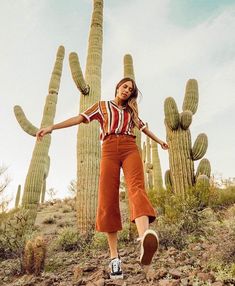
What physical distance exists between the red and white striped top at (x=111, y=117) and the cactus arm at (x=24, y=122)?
6.56 m

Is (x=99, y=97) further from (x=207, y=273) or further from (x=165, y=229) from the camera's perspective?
(x=207, y=273)

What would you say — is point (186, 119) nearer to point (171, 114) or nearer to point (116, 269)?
point (171, 114)

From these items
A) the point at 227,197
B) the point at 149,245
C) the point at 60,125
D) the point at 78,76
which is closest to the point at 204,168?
the point at 227,197

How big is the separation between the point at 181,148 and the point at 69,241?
12.4ft

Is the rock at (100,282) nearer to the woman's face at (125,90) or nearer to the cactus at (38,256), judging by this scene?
the cactus at (38,256)

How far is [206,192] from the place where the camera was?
7801 millimetres

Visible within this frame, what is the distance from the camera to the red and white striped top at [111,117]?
379 cm

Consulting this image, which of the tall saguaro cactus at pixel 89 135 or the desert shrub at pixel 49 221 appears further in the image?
the desert shrub at pixel 49 221

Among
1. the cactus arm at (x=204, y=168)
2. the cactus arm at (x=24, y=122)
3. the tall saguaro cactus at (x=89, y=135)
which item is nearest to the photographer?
the tall saguaro cactus at (x=89, y=135)

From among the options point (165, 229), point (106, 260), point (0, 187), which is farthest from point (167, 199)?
point (0, 187)

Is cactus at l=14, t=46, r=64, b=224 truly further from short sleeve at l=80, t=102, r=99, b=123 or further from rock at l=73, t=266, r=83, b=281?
short sleeve at l=80, t=102, r=99, b=123

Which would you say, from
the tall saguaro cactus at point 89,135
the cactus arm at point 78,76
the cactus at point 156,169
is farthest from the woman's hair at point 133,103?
the cactus at point 156,169

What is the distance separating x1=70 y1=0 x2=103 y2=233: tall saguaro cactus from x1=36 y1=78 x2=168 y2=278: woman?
3726 millimetres

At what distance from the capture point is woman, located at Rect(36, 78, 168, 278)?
344 cm
